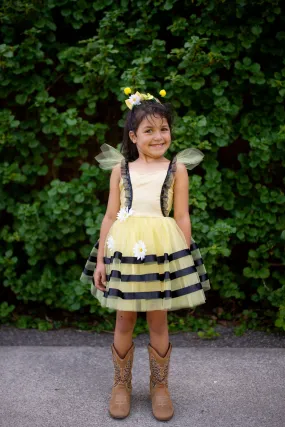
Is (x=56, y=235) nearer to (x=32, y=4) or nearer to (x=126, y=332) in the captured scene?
(x=126, y=332)

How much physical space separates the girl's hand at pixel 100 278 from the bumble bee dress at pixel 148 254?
4 centimetres

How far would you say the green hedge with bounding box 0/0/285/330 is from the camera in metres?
3.41

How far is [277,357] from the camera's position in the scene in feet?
10.3

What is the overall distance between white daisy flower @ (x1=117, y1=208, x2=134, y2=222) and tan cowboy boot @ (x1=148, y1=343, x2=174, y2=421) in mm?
608

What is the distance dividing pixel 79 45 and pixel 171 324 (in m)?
1.93

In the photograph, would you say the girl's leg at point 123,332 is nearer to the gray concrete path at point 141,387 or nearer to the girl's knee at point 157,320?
the girl's knee at point 157,320

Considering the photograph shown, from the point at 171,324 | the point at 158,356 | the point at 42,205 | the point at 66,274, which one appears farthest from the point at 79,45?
the point at 158,356

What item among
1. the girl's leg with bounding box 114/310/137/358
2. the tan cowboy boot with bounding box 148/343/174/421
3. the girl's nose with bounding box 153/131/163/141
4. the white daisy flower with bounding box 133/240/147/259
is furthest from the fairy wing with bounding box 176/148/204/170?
the tan cowboy boot with bounding box 148/343/174/421

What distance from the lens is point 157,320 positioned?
99.0 inches

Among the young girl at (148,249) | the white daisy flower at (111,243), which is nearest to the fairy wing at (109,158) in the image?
the young girl at (148,249)

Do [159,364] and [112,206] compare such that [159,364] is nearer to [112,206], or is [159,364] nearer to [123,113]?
[112,206]

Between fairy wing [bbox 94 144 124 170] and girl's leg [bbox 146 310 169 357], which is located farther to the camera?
fairy wing [bbox 94 144 124 170]

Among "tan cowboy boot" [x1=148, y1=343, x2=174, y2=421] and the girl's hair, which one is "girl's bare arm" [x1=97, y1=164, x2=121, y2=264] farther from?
"tan cowboy boot" [x1=148, y1=343, x2=174, y2=421]

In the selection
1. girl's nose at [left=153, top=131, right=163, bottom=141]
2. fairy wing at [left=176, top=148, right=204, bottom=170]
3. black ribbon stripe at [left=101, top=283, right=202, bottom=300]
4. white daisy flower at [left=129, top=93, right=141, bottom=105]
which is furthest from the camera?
fairy wing at [left=176, top=148, right=204, bottom=170]
